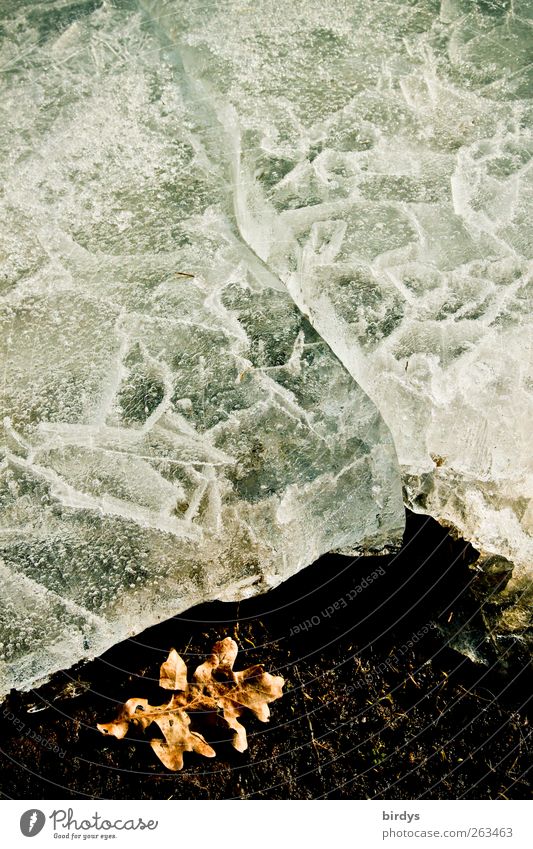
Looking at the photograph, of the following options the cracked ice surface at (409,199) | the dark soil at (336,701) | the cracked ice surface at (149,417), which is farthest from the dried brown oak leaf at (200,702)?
the cracked ice surface at (409,199)

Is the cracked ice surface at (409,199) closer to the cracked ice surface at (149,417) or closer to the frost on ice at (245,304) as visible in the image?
the frost on ice at (245,304)

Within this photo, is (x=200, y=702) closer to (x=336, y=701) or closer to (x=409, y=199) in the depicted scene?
(x=336, y=701)

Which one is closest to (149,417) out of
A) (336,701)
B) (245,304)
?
(245,304)

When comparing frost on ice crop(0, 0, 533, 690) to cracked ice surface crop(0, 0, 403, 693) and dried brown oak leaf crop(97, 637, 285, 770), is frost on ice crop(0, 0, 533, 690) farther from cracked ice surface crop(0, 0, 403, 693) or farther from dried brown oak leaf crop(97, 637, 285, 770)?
dried brown oak leaf crop(97, 637, 285, 770)

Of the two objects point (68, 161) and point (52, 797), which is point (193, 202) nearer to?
point (68, 161)

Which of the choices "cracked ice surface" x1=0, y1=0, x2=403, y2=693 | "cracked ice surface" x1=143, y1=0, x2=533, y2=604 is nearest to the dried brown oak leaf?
"cracked ice surface" x1=0, y1=0, x2=403, y2=693

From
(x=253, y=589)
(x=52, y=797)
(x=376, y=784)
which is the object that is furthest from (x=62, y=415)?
(x=376, y=784)
